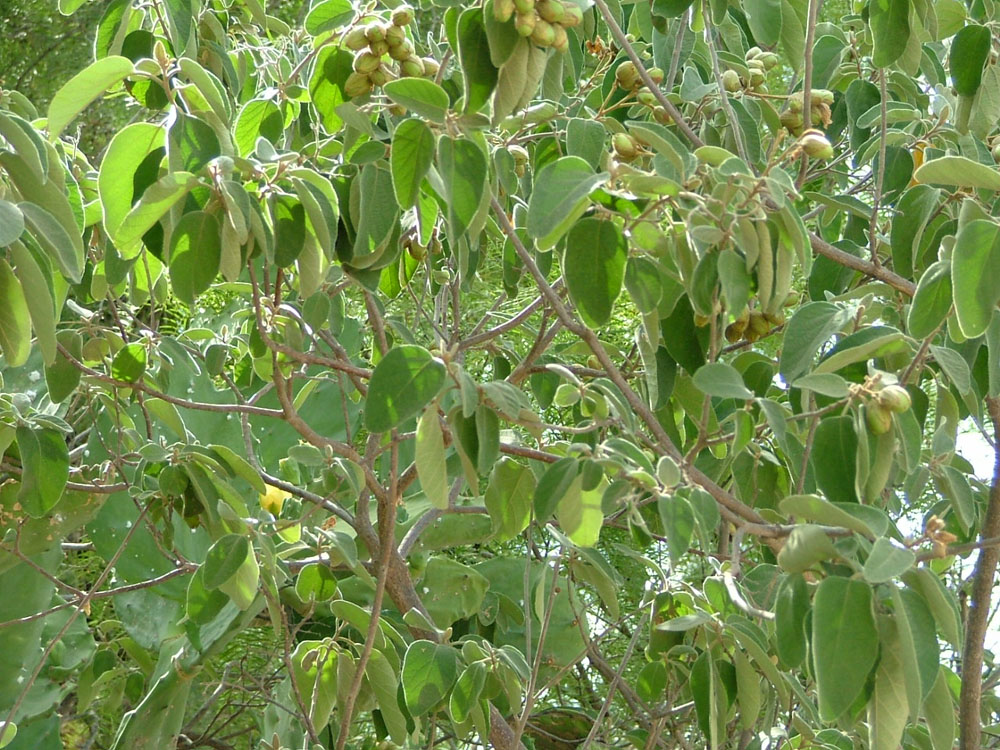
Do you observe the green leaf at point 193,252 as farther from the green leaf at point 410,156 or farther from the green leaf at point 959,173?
the green leaf at point 959,173

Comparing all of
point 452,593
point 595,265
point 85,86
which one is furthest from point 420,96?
point 452,593

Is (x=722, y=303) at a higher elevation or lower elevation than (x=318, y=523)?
higher

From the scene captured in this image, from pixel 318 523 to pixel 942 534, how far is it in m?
1.14

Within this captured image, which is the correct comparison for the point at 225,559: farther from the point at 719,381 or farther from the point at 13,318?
the point at 719,381

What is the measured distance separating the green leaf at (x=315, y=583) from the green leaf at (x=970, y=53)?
97 centimetres

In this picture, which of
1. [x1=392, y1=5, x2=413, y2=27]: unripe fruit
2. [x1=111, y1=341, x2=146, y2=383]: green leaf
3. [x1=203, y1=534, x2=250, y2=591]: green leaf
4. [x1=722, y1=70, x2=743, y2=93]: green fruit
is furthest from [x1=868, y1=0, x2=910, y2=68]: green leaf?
[x1=111, y1=341, x2=146, y2=383]: green leaf

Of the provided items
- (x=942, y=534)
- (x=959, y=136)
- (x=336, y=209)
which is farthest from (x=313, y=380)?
(x=942, y=534)

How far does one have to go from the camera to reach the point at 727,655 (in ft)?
4.13

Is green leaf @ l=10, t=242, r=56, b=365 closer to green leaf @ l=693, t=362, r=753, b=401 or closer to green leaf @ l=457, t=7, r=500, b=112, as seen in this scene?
green leaf @ l=457, t=7, r=500, b=112

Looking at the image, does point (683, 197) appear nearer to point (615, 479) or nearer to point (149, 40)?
point (615, 479)

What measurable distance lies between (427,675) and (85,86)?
28.3 inches

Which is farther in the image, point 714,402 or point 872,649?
point 714,402

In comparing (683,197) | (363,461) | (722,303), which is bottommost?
(363,461)

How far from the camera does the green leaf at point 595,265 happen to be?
1.00 metres
